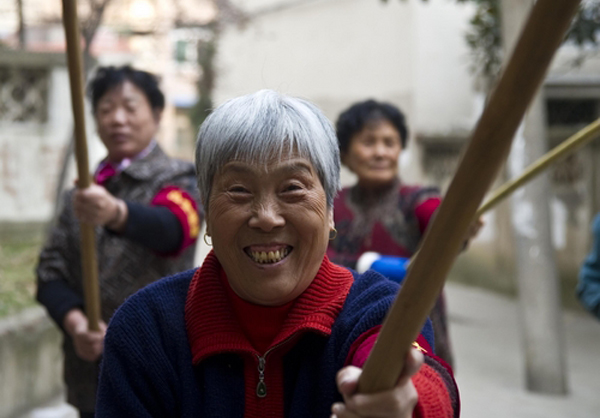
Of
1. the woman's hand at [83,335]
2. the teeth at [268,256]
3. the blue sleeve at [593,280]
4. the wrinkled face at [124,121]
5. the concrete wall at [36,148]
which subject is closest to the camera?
the teeth at [268,256]

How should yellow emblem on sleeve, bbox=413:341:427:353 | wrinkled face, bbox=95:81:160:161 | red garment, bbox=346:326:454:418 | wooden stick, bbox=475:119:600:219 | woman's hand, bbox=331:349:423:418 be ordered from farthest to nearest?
wrinkled face, bbox=95:81:160:161 → wooden stick, bbox=475:119:600:219 → yellow emblem on sleeve, bbox=413:341:427:353 → red garment, bbox=346:326:454:418 → woman's hand, bbox=331:349:423:418

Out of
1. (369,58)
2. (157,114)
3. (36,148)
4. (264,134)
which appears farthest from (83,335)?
(369,58)

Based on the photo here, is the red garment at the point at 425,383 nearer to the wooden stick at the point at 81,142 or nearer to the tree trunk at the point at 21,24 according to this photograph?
the wooden stick at the point at 81,142

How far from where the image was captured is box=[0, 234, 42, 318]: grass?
555cm

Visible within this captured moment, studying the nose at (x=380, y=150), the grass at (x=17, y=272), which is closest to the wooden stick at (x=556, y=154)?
the nose at (x=380, y=150)

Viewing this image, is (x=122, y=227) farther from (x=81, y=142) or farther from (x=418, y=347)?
(x=418, y=347)

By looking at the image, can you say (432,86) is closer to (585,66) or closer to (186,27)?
(585,66)

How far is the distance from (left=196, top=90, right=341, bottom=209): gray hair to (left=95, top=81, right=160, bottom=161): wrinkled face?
136 centimetres

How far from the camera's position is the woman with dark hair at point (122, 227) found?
2592mm

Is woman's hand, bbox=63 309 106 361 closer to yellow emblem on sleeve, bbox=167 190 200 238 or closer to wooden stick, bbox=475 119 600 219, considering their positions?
yellow emblem on sleeve, bbox=167 190 200 238

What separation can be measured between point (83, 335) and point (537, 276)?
3.79 m

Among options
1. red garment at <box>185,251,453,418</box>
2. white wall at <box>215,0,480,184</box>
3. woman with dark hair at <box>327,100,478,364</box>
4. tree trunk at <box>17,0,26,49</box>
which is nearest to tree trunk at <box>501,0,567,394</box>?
woman with dark hair at <box>327,100,478,364</box>

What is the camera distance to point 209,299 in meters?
1.52

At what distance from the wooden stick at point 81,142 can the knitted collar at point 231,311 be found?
0.67 metres
